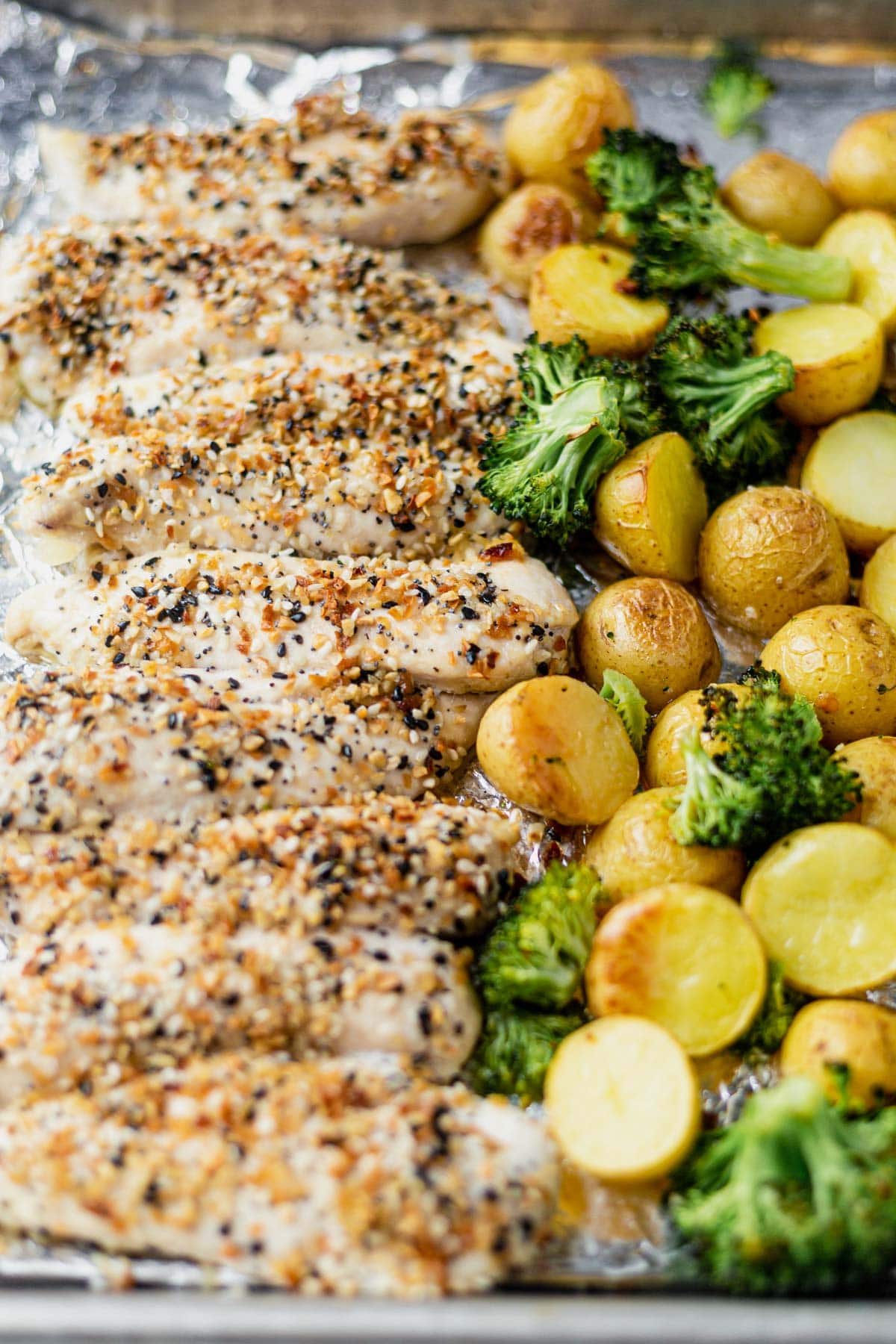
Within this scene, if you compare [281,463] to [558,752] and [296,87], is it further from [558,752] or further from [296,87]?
[296,87]

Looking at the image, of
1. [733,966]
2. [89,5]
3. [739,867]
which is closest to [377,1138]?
[733,966]

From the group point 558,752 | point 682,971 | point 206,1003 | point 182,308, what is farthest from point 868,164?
point 206,1003

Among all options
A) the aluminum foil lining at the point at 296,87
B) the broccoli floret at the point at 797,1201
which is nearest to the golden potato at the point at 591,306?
the aluminum foil lining at the point at 296,87

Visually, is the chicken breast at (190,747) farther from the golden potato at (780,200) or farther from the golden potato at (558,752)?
the golden potato at (780,200)

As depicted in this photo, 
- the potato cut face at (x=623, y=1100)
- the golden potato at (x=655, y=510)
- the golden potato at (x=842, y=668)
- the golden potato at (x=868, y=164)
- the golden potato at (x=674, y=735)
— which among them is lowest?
the potato cut face at (x=623, y=1100)

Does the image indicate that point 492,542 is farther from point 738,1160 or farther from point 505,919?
point 738,1160

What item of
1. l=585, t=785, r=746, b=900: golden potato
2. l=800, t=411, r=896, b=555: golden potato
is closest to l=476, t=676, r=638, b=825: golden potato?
l=585, t=785, r=746, b=900: golden potato

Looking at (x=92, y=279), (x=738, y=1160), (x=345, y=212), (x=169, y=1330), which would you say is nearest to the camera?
(x=169, y=1330)
